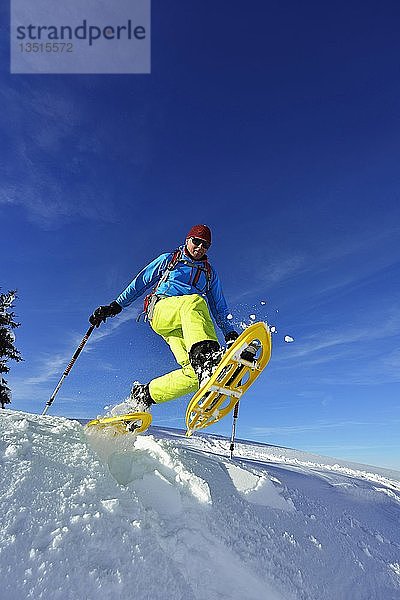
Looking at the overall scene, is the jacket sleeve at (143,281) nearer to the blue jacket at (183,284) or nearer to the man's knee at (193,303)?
the blue jacket at (183,284)

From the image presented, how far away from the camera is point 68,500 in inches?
119

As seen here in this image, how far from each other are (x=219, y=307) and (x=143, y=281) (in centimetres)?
134

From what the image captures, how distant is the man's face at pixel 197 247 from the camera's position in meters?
6.02

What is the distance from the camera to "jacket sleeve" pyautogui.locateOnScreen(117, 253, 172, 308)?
250 inches

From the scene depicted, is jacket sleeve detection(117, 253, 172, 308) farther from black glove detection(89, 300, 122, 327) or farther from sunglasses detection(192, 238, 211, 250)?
sunglasses detection(192, 238, 211, 250)

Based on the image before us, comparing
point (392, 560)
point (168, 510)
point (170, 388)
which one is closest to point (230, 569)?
point (168, 510)

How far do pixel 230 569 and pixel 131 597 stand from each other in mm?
853

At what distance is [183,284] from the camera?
585 centimetres

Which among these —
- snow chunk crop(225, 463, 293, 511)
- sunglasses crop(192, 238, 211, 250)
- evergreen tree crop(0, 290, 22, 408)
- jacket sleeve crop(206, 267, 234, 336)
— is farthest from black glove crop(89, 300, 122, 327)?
evergreen tree crop(0, 290, 22, 408)

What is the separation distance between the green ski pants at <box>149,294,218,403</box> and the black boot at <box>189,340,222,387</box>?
4.4 inches

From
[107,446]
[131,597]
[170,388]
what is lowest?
[131,597]

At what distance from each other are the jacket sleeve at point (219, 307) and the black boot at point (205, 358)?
168cm

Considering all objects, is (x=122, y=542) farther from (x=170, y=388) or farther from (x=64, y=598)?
(x=170, y=388)

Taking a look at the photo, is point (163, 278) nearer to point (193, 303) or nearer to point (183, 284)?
point (183, 284)
